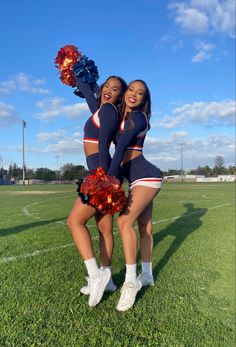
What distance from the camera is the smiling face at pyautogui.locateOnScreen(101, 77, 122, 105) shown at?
371 centimetres

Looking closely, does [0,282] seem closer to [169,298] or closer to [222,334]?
[169,298]

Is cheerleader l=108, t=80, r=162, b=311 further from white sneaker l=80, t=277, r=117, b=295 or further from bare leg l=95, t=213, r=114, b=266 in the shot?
white sneaker l=80, t=277, r=117, b=295

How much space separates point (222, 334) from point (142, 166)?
1670 mm

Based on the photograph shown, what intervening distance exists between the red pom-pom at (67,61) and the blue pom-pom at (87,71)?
194mm

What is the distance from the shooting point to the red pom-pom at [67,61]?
4.34m

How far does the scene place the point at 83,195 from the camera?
3.28 metres

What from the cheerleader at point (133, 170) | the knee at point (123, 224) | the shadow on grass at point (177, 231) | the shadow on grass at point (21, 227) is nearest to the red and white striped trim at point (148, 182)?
the cheerleader at point (133, 170)

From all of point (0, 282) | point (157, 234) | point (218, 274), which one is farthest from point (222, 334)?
point (157, 234)

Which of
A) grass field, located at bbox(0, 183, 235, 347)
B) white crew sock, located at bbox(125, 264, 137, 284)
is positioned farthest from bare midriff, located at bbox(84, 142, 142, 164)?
grass field, located at bbox(0, 183, 235, 347)

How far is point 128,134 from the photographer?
3471 mm

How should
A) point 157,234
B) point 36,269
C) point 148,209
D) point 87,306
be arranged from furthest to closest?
point 157,234 → point 36,269 → point 148,209 → point 87,306

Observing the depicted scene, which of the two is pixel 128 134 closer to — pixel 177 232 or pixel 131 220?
pixel 131 220

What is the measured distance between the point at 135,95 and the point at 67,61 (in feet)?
3.81

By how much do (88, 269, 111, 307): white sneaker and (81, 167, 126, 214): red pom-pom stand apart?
611 millimetres
